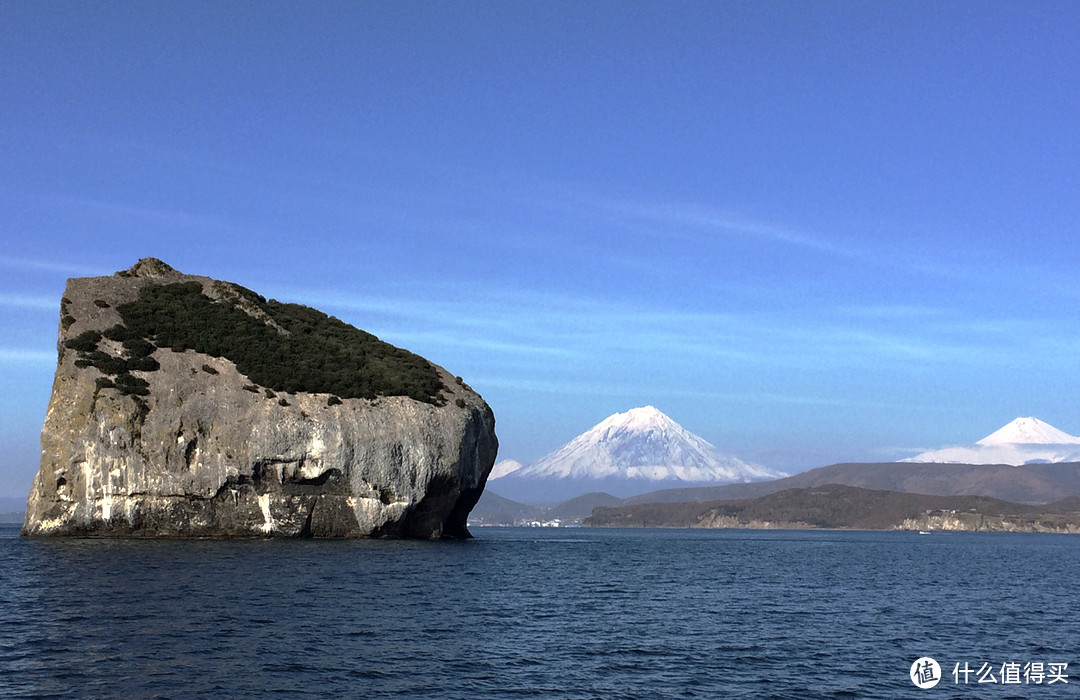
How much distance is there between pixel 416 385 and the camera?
93.0 metres

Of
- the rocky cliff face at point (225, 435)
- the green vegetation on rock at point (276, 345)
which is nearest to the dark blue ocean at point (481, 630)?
the rocky cliff face at point (225, 435)

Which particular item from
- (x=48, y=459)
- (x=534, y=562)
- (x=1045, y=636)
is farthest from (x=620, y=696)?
(x=48, y=459)

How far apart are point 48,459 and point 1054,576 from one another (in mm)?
80054

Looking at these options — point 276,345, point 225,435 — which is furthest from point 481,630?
point 276,345

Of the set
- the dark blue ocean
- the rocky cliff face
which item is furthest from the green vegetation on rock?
the dark blue ocean

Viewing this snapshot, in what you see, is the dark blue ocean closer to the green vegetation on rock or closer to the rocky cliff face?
the rocky cliff face

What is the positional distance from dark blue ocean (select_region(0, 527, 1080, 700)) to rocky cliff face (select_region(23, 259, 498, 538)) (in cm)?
1400

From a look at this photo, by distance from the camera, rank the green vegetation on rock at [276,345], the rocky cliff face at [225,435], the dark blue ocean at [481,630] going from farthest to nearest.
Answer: the green vegetation on rock at [276,345] < the rocky cliff face at [225,435] < the dark blue ocean at [481,630]

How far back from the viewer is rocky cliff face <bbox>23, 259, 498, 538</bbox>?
78562mm

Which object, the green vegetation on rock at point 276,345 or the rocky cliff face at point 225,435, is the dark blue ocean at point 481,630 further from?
the green vegetation on rock at point 276,345

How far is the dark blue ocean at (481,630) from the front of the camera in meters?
27.3

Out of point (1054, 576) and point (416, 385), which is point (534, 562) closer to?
point (416, 385)

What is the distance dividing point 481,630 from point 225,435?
49965 millimetres

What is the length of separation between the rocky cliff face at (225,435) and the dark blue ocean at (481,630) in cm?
1400
